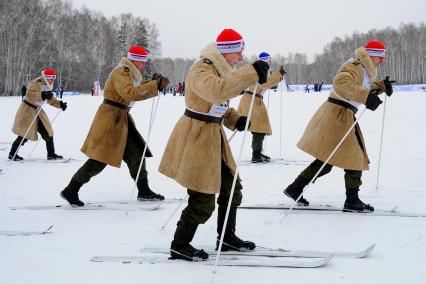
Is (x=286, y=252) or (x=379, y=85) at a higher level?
(x=379, y=85)

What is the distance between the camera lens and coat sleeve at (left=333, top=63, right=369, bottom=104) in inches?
152

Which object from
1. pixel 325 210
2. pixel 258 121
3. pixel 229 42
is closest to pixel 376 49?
pixel 325 210

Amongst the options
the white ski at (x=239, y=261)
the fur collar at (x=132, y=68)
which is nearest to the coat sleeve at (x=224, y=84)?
the white ski at (x=239, y=261)

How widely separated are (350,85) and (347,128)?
17.5 inches

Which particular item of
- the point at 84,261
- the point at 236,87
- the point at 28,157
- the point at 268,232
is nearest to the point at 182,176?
the point at 236,87

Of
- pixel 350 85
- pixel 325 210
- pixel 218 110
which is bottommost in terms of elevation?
pixel 325 210

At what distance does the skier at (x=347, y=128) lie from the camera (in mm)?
4082

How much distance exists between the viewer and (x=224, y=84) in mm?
2555

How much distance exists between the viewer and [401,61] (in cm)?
5616

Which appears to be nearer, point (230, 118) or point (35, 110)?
point (230, 118)

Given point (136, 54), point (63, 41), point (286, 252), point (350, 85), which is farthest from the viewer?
point (63, 41)

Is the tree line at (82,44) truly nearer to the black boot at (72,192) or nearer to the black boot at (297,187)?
the black boot at (72,192)

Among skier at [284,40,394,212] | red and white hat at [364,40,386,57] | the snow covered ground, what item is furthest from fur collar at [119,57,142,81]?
red and white hat at [364,40,386,57]

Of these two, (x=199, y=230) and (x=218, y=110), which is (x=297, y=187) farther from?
(x=218, y=110)
